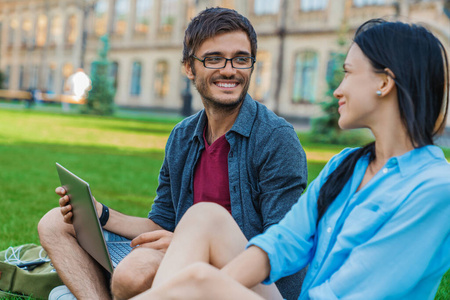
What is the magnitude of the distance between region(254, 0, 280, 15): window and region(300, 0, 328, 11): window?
1465 millimetres

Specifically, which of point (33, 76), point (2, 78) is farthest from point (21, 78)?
point (2, 78)

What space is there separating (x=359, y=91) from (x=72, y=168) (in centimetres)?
739

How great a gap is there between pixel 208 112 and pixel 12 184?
200 inches

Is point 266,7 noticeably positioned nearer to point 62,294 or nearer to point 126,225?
point 126,225

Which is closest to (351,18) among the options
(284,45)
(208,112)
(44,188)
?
(284,45)

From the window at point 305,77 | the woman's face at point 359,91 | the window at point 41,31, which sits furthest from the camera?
the window at point 41,31

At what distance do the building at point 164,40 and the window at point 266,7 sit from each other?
52 millimetres

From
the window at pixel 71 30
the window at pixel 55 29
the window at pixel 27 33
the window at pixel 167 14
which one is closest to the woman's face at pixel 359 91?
the window at pixel 167 14

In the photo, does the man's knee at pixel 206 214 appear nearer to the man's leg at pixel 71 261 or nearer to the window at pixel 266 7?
the man's leg at pixel 71 261

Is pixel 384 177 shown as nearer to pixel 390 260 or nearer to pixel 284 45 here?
pixel 390 260

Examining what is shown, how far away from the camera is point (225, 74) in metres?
2.68

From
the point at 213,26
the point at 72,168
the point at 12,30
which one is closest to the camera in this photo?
the point at 213,26

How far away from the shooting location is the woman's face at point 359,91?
1.77 metres

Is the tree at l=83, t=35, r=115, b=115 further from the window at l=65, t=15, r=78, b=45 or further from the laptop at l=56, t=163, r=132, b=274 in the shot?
the laptop at l=56, t=163, r=132, b=274
